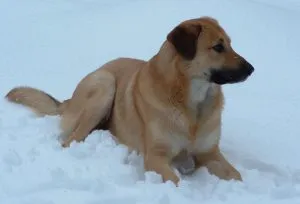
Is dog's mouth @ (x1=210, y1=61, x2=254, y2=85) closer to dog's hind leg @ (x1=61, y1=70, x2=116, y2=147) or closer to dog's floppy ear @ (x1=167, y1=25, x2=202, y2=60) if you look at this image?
dog's floppy ear @ (x1=167, y1=25, x2=202, y2=60)

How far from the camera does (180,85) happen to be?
458 centimetres

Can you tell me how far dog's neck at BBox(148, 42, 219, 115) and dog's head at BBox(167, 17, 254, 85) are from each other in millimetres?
59

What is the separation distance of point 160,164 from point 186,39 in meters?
1.05

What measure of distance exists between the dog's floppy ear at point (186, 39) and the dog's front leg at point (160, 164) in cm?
83

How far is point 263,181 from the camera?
14.4 ft

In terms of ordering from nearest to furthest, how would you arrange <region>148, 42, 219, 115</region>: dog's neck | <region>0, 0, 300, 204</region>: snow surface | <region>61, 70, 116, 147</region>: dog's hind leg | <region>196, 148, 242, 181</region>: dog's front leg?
1. <region>0, 0, 300, 204</region>: snow surface
2. <region>196, 148, 242, 181</region>: dog's front leg
3. <region>148, 42, 219, 115</region>: dog's neck
4. <region>61, 70, 116, 147</region>: dog's hind leg

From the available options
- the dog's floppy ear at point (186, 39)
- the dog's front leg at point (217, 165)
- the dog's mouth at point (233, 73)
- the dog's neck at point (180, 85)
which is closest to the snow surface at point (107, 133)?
the dog's front leg at point (217, 165)

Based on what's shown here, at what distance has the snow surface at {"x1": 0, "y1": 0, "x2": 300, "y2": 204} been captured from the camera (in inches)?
153

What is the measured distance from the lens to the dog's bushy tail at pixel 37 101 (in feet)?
19.4

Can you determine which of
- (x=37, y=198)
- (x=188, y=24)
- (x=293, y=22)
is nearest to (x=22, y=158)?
(x=37, y=198)

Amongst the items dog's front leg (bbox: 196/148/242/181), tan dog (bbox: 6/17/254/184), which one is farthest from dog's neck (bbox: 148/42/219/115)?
dog's front leg (bbox: 196/148/242/181)

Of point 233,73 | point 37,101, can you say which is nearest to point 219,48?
point 233,73

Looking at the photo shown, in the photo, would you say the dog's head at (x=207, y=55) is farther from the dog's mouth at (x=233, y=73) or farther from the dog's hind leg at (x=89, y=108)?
the dog's hind leg at (x=89, y=108)

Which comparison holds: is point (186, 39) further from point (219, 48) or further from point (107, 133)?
point (107, 133)
